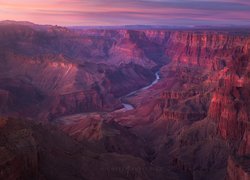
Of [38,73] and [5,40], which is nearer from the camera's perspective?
[38,73]

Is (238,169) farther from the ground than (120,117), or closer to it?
farther from the ground

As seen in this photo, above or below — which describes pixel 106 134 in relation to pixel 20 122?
below

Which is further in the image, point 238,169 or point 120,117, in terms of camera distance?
point 120,117

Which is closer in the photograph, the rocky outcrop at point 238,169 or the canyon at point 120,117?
the canyon at point 120,117

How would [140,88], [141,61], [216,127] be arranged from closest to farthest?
[216,127] → [140,88] → [141,61]

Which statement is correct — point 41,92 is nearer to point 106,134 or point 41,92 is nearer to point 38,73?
point 38,73

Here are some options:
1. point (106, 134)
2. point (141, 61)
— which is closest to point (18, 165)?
point (106, 134)

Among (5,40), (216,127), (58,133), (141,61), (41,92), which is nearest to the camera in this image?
(58,133)

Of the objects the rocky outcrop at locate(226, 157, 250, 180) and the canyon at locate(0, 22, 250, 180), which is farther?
the rocky outcrop at locate(226, 157, 250, 180)
